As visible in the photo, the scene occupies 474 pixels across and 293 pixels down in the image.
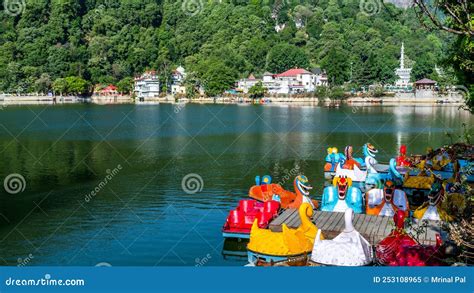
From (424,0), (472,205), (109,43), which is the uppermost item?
(109,43)

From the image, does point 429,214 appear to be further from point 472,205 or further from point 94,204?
point 94,204

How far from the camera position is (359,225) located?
1364 centimetres

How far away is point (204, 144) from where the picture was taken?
1500 inches

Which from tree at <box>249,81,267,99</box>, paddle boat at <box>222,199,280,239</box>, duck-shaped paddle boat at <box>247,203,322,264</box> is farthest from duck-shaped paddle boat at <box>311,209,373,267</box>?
tree at <box>249,81,267,99</box>

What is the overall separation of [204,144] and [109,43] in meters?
103

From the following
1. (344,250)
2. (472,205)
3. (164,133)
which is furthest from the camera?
(164,133)

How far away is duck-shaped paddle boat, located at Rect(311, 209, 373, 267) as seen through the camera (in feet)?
35.0

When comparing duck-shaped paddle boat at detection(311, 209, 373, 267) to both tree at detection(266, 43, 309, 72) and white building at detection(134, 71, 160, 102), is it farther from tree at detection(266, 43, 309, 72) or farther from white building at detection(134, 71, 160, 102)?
Result: tree at detection(266, 43, 309, 72)

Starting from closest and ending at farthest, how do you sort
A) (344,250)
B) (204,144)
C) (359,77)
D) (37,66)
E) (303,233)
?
(344,250) → (303,233) → (204,144) → (359,77) → (37,66)

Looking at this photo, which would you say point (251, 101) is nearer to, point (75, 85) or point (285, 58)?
point (285, 58)

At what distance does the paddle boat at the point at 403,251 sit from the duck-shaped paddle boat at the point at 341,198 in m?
3.65

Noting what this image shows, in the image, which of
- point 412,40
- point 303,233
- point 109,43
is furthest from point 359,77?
point 303,233

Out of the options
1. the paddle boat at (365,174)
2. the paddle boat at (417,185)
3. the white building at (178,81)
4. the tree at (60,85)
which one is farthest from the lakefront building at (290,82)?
the paddle boat at (417,185)

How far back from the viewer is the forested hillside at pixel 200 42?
113312 mm
